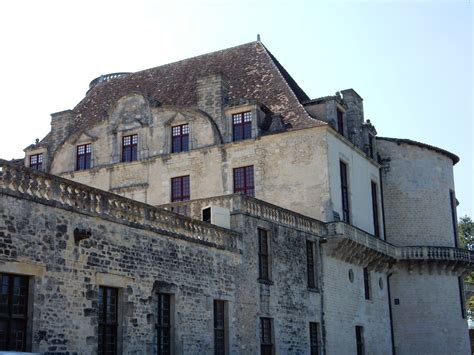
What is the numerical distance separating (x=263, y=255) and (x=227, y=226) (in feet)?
6.89

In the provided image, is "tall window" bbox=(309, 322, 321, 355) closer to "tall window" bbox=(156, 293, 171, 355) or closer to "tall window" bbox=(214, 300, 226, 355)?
"tall window" bbox=(214, 300, 226, 355)

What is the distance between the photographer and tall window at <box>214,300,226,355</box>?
A: 21.2 m

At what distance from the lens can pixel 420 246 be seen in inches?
1357

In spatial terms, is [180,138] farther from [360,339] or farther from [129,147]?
[360,339]

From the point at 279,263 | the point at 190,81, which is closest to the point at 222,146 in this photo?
the point at 190,81

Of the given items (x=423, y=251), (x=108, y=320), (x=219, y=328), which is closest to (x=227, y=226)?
(x=219, y=328)

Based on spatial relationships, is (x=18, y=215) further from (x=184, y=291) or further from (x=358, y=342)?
(x=358, y=342)

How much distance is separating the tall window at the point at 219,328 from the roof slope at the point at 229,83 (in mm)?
10520

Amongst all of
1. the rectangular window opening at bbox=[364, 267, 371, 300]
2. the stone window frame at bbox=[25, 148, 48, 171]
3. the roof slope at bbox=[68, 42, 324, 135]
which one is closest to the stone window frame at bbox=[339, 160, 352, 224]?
the roof slope at bbox=[68, 42, 324, 135]

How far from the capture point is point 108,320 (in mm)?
17375

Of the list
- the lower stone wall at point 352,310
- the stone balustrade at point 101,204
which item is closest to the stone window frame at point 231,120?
the lower stone wall at point 352,310

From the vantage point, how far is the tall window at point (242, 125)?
3081cm

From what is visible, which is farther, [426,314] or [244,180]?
[426,314]

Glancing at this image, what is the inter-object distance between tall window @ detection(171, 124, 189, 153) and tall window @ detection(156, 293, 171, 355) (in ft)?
42.8
